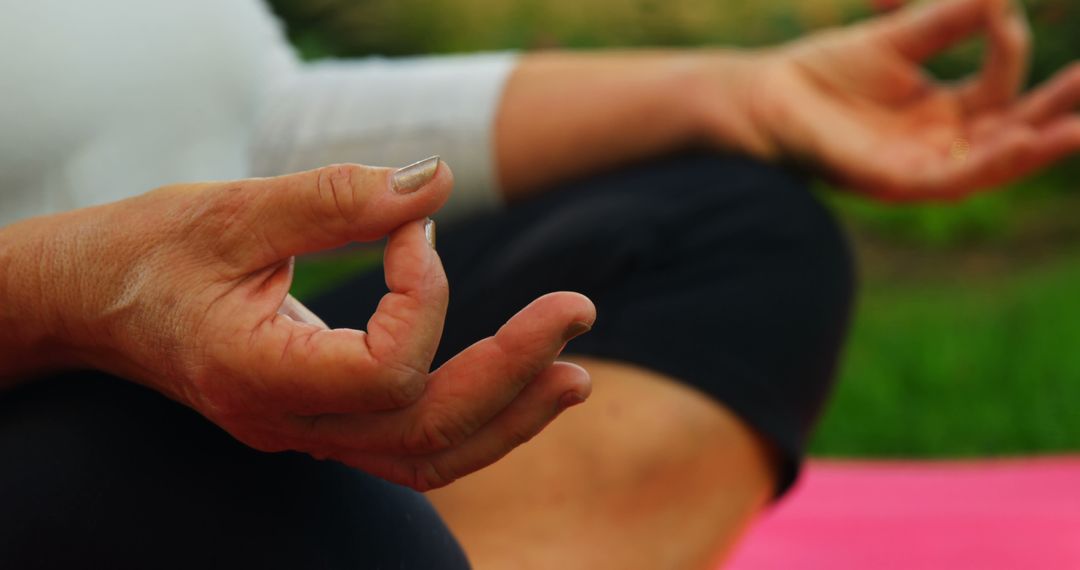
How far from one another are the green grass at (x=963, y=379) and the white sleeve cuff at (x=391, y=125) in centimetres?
103

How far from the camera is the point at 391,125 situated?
0.77 m

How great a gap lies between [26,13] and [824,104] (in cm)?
48

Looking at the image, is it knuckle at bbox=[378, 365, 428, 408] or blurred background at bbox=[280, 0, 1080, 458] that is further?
blurred background at bbox=[280, 0, 1080, 458]

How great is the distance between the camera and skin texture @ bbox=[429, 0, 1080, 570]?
0.59 metres

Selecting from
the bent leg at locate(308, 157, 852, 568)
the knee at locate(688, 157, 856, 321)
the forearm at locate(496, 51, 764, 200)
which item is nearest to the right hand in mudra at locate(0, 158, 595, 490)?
the bent leg at locate(308, 157, 852, 568)

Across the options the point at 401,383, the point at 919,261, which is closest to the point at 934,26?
the point at 401,383

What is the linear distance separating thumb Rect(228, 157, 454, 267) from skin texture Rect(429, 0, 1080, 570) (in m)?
0.26

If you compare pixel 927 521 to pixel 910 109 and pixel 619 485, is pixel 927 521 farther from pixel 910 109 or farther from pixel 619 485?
pixel 619 485

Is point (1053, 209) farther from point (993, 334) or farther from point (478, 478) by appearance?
point (478, 478)

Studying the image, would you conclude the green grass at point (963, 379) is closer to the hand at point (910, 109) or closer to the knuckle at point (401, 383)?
the hand at point (910, 109)

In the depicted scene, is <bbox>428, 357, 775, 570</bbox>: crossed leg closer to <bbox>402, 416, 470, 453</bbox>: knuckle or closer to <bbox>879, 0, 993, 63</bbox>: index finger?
<bbox>402, 416, 470, 453</bbox>: knuckle

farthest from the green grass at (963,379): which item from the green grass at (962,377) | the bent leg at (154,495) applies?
the bent leg at (154,495)

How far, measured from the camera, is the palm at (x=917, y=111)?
2.38ft

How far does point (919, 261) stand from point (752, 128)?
155 cm
